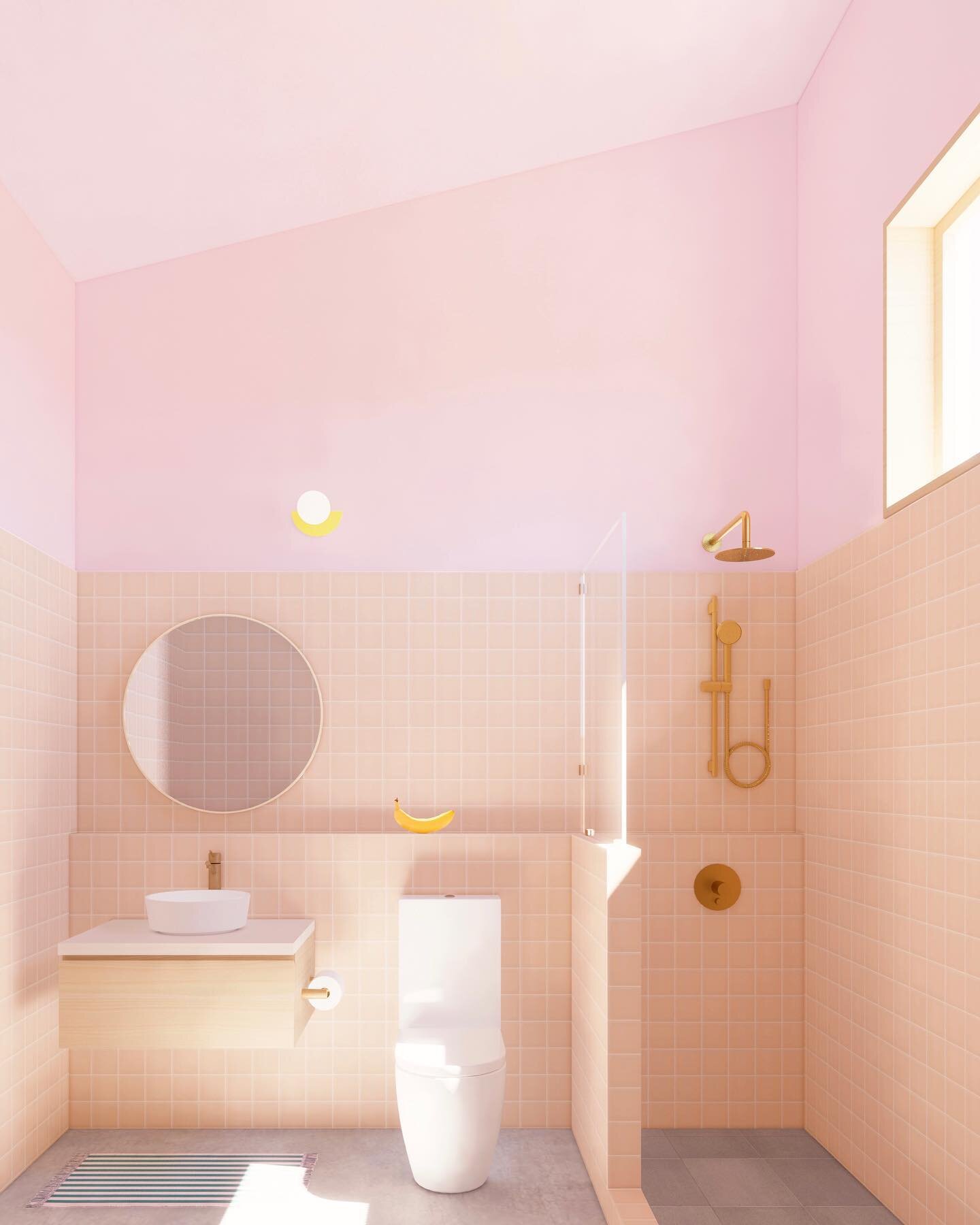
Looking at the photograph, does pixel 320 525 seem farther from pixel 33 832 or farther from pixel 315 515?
pixel 33 832

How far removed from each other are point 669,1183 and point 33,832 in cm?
217

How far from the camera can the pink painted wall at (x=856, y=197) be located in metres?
2.76

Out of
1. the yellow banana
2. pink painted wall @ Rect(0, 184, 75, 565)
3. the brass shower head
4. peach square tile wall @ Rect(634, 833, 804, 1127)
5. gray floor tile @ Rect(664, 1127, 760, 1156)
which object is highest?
pink painted wall @ Rect(0, 184, 75, 565)

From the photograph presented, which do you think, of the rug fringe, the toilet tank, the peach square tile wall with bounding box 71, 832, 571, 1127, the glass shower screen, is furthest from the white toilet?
the rug fringe

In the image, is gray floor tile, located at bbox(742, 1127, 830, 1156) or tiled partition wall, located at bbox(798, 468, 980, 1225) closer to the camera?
tiled partition wall, located at bbox(798, 468, 980, 1225)

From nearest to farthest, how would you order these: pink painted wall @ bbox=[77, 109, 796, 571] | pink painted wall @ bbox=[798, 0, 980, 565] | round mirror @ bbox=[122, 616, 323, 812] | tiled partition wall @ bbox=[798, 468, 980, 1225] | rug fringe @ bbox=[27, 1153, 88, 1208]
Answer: tiled partition wall @ bbox=[798, 468, 980, 1225] < pink painted wall @ bbox=[798, 0, 980, 565] < rug fringe @ bbox=[27, 1153, 88, 1208] < round mirror @ bbox=[122, 616, 323, 812] < pink painted wall @ bbox=[77, 109, 796, 571]

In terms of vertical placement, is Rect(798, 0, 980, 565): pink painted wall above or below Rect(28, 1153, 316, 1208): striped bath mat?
above

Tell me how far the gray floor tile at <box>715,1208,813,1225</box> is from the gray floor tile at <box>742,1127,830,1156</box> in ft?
1.40

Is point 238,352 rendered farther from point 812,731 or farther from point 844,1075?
point 844,1075

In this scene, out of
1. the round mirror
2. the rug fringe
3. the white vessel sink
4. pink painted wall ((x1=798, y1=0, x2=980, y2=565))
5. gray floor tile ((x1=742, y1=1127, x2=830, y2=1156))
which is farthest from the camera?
the round mirror

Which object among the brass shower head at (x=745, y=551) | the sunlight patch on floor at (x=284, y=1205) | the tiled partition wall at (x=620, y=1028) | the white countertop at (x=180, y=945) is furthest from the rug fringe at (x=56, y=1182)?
the brass shower head at (x=745, y=551)

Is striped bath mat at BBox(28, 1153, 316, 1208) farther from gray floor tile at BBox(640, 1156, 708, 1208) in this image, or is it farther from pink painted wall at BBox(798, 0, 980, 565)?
pink painted wall at BBox(798, 0, 980, 565)

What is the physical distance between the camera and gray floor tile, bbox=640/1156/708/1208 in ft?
9.87

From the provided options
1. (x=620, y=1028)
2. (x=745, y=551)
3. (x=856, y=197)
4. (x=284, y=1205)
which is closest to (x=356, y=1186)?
(x=284, y=1205)
